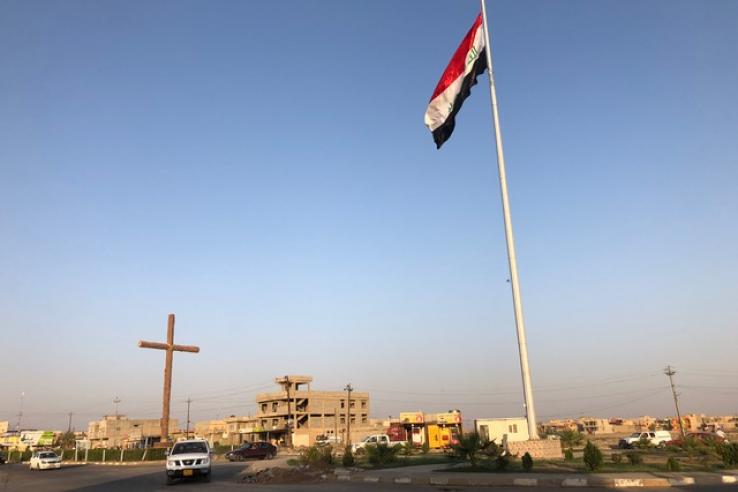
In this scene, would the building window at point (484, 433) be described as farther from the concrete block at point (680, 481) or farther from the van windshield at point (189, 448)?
the van windshield at point (189, 448)

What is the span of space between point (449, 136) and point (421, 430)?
52451 millimetres

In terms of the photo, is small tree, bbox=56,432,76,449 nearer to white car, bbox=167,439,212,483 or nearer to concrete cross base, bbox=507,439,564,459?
white car, bbox=167,439,212,483

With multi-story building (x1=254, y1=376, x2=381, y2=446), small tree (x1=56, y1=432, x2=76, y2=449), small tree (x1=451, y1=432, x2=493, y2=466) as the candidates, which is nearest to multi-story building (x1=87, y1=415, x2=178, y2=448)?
small tree (x1=56, y1=432, x2=76, y2=449)

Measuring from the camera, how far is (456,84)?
2152cm

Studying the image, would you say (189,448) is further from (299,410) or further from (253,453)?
(299,410)

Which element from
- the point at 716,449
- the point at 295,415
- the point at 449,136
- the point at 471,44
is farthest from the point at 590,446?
the point at 295,415

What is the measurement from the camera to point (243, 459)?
4653 centimetres

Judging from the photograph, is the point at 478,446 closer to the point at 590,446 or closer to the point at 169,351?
the point at 590,446

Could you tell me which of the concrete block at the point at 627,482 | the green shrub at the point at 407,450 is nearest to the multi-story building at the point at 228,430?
the green shrub at the point at 407,450

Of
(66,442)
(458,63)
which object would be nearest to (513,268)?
(458,63)

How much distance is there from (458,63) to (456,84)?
1.02 meters

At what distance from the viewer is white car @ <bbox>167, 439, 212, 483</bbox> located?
2205 cm

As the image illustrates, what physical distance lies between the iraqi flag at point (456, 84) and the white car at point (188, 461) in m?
16.6

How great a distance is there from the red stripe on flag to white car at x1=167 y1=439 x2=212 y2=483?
1821 centimetres
